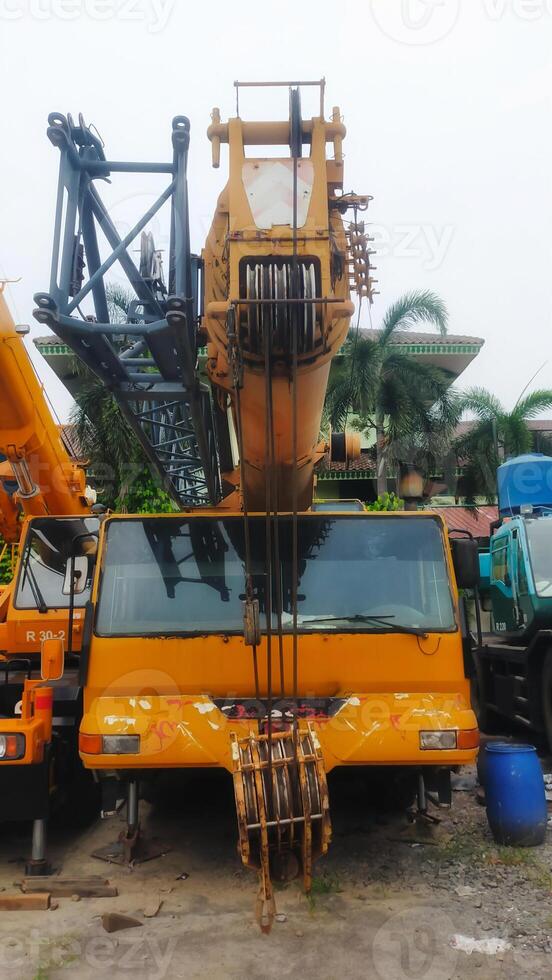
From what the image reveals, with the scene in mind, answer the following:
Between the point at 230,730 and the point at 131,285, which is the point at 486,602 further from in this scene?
the point at 131,285

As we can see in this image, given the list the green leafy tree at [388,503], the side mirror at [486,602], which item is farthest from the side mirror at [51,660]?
the green leafy tree at [388,503]

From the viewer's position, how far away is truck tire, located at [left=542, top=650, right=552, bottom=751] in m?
6.97

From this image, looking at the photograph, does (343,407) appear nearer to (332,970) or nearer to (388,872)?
(388,872)

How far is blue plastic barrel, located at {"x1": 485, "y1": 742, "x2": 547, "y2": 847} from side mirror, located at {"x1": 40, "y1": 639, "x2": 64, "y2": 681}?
104 inches

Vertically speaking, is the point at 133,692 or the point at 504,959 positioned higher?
the point at 133,692

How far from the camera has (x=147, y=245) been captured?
4605 millimetres

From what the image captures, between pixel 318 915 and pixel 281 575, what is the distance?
1.66 metres

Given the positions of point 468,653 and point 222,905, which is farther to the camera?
point 468,653

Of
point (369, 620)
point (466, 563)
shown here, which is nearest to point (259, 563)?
point (369, 620)

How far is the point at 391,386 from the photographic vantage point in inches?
685

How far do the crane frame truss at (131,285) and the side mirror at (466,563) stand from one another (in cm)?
166

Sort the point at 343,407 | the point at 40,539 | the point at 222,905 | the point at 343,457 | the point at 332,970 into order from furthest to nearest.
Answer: the point at 343,407 < the point at 40,539 < the point at 343,457 < the point at 222,905 < the point at 332,970

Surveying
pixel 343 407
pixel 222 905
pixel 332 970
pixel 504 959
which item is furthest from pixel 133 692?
pixel 343 407

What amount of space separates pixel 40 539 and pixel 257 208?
3.47 meters
